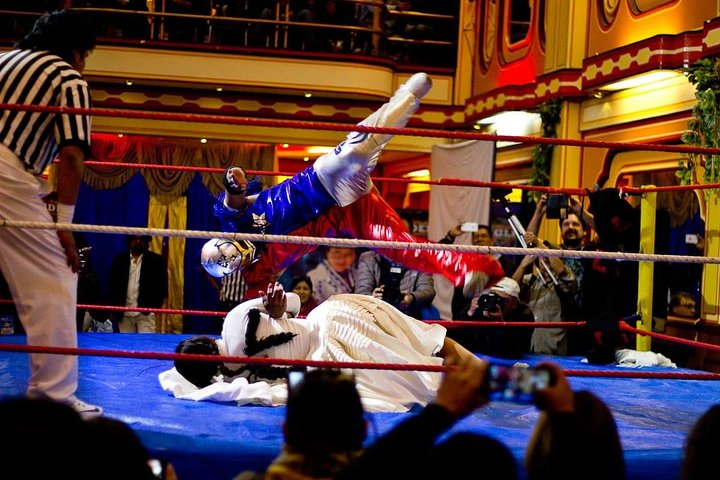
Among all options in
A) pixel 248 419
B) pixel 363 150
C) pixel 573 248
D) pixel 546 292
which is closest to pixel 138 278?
pixel 546 292

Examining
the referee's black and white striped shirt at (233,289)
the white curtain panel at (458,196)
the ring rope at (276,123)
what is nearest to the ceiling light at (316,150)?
the white curtain panel at (458,196)

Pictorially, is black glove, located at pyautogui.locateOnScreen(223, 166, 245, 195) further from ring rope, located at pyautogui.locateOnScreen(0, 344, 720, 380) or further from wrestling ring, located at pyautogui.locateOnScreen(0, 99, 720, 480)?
ring rope, located at pyautogui.locateOnScreen(0, 344, 720, 380)

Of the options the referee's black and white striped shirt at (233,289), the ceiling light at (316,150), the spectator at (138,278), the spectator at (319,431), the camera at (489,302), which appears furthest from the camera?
the ceiling light at (316,150)

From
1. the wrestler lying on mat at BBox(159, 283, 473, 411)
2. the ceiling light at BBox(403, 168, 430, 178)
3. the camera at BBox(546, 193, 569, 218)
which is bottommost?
the wrestler lying on mat at BBox(159, 283, 473, 411)

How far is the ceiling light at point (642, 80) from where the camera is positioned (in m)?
6.09

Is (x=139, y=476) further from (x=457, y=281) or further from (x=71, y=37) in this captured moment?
(x=457, y=281)

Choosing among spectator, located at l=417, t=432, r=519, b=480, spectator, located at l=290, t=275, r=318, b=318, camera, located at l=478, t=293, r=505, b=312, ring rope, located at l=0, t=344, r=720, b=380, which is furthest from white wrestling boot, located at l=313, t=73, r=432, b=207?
spectator, located at l=290, t=275, r=318, b=318

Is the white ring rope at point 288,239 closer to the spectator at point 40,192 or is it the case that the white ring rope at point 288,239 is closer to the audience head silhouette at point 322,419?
the spectator at point 40,192

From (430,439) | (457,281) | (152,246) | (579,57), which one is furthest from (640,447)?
(152,246)

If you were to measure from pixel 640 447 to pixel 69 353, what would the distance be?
1.52 m

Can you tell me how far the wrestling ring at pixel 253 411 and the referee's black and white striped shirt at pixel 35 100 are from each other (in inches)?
4.9

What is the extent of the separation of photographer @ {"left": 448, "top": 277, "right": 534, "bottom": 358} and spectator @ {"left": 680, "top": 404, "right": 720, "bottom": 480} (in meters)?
3.15

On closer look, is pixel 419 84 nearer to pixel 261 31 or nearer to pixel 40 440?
pixel 40 440

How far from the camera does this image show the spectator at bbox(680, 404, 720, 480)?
1.38 metres
